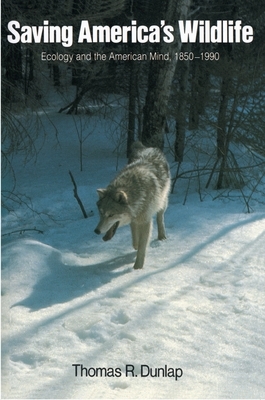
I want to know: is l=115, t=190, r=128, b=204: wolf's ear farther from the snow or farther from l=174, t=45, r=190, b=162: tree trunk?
l=174, t=45, r=190, b=162: tree trunk

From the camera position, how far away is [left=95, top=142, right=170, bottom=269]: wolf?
A: 5.09m

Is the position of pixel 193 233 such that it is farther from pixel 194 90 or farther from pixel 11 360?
pixel 194 90

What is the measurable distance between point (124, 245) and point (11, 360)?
309cm

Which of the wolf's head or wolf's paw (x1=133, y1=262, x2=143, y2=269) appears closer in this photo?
the wolf's head

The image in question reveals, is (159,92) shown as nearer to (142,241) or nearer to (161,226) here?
(161,226)

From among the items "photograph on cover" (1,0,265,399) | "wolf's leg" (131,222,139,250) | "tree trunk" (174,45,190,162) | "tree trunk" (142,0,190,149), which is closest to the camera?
"photograph on cover" (1,0,265,399)

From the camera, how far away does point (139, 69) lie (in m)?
12.7

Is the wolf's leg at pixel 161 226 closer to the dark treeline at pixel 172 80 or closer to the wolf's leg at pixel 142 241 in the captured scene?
the wolf's leg at pixel 142 241

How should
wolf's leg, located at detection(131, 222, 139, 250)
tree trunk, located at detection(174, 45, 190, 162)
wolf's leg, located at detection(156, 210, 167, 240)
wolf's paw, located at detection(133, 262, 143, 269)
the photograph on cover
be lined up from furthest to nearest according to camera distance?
1. tree trunk, located at detection(174, 45, 190, 162)
2. wolf's leg, located at detection(156, 210, 167, 240)
3. wolf's leg, located at detection(131, 222, 139, 250)
4. wolf's paw, located at detection(133, 262, 143, 269)
5. the photograph on cover

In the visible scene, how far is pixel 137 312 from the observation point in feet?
13.6

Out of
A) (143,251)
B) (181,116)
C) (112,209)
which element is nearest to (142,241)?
(143,251)

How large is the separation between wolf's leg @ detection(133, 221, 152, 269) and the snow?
0.11 m

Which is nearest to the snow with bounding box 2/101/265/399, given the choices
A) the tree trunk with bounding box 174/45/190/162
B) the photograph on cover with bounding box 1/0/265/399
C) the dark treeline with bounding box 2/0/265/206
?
the photograph on cover with bounding box 1/0/265/399

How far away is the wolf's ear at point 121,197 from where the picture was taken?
5.05m
